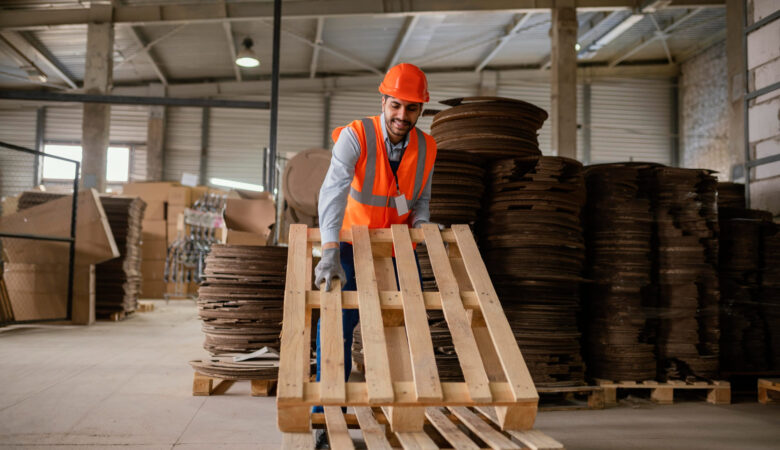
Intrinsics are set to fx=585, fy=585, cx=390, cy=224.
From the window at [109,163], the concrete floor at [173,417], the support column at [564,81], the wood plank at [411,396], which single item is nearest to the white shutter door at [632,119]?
the support column at [564,81]

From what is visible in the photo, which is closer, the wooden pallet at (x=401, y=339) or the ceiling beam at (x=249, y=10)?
the wooden pallet at (x=401, y=339)

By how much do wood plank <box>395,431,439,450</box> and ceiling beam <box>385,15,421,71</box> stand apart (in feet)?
43.4

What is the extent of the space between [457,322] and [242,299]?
8.83ft

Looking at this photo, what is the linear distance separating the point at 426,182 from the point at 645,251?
2144 millimetres

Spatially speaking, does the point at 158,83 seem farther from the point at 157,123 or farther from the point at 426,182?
the point at 426,182

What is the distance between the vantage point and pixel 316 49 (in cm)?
1697

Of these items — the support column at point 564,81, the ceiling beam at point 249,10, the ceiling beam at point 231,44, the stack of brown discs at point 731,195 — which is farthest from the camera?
the ceiling beam at point 231,44

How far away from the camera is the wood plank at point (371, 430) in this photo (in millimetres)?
2478

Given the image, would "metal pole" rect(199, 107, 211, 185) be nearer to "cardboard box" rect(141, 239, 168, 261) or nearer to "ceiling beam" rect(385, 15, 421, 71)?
"cardboard box" rect(141, 239, 168, 261)

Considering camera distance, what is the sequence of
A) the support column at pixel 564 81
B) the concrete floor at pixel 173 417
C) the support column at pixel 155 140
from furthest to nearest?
1. the support column at pixel 155 140
2. the support column at pixel 564 81
3. the concrete floor at pixel 173 417

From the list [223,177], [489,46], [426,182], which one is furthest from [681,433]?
[223,177]

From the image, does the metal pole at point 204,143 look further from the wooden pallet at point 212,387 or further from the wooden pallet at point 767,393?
the wooden pallet at point 767,393

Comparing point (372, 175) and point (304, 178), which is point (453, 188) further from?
point (304, 178)

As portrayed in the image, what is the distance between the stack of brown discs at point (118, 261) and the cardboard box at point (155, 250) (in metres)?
4.58
